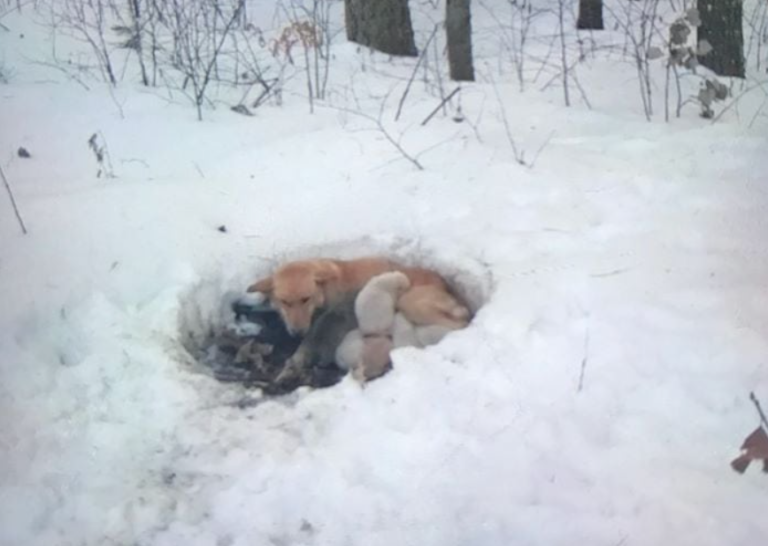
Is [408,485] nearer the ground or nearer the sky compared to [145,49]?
nearer the ground

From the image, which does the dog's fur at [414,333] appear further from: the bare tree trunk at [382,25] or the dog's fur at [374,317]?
A: the bare tree trunk at [382,25]

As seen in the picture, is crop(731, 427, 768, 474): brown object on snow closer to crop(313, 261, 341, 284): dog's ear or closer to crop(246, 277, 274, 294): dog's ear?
crop(313, 261, 341, 284): dog's ear

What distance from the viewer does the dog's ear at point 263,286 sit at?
5.19m

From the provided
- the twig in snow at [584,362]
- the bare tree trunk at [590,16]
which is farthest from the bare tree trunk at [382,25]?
the twig in snow at [584,362]

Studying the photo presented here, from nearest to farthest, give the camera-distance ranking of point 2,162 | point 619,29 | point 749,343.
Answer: point 749,343
point 2,162
point 619,29

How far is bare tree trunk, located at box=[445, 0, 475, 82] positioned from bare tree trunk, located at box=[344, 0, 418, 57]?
139 cm

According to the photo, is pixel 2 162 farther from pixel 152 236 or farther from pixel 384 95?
pixel 384 95

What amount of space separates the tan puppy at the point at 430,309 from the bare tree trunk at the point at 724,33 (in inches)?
164

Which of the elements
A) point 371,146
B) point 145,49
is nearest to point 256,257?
point 371,146

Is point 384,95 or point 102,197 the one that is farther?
point 384,95

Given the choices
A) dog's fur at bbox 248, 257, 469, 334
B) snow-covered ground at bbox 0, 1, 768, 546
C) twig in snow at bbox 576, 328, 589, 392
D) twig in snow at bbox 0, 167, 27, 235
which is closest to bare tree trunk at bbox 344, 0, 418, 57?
snow-covered ground at bbox 0, 1, 768, 546

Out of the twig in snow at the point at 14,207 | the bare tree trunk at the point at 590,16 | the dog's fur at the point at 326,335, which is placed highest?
the bare tree trunk at the point at 590,16

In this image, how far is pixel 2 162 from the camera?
6570 mm

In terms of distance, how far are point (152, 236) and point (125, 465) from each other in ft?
6.08
